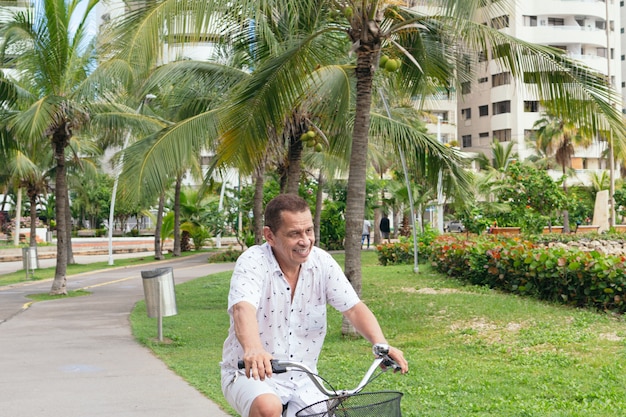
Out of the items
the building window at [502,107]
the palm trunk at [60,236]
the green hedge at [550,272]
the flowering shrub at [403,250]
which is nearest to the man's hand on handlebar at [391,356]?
the green hedge at [550,272]

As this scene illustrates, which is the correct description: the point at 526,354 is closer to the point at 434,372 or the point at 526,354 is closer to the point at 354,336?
the point at 434,372

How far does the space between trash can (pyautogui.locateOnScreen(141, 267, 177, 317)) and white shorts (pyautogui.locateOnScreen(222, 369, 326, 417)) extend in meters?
7.26

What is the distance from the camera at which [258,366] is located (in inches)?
130

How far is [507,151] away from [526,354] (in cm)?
4798

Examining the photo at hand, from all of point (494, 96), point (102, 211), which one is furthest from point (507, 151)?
point (102, 211)

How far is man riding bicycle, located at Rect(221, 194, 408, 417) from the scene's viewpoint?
370 centimetres

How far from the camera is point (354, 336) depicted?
36.9 feet

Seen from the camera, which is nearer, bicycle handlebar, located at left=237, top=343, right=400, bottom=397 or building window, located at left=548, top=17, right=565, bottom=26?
bicycle handlebar, located at left=237, top=343, right=400, bottom=397

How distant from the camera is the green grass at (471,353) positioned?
A: 22.9 feet

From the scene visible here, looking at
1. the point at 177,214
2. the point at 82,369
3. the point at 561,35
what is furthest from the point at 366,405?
the point at 561,35

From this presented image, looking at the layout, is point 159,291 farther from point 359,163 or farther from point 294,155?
point 294,155

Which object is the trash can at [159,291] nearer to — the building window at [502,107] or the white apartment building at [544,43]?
the white apartment building at [544,43]

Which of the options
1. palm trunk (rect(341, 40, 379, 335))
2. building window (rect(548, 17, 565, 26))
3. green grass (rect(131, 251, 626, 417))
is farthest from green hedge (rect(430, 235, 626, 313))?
building window (rect(548, 17, 565, 26))

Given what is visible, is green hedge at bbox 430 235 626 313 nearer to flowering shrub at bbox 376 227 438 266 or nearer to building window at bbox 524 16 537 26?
flowering shrub at bbox 376 227 438 266
